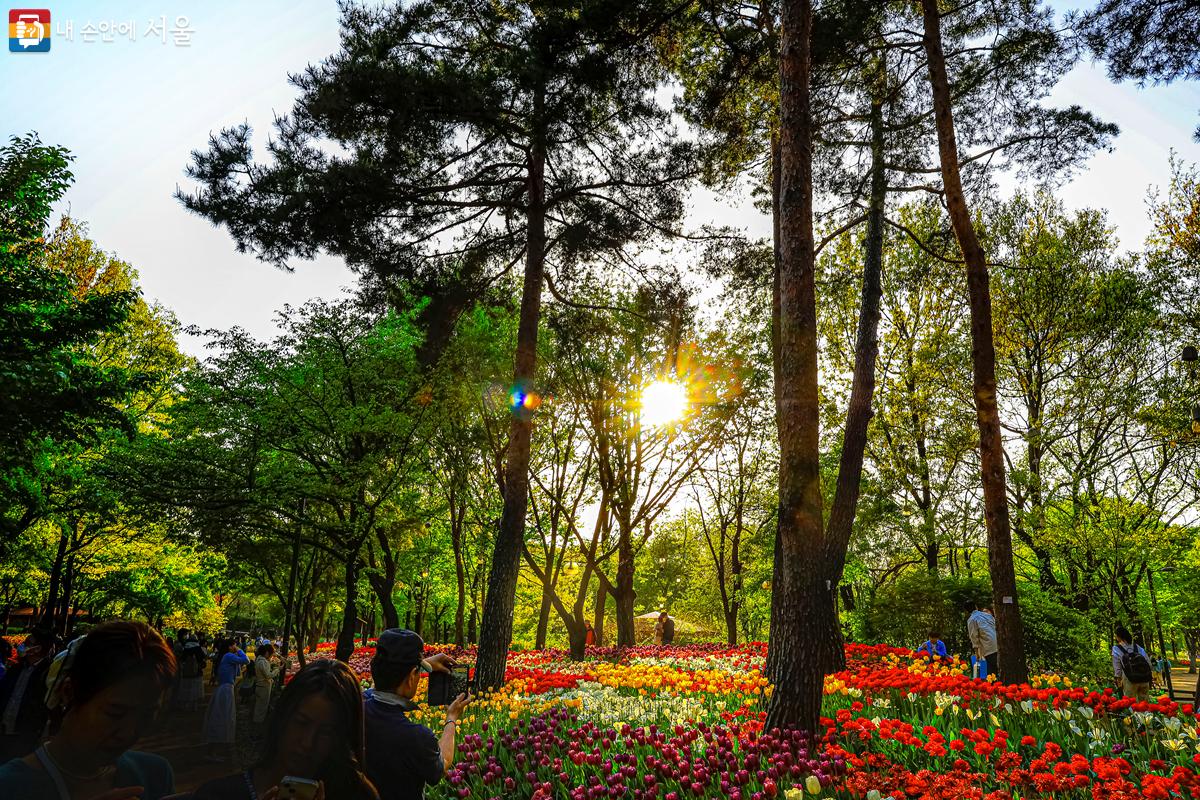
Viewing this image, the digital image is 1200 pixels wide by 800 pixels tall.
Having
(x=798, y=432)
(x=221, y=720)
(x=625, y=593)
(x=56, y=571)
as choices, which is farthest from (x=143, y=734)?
(x=56, y=571)

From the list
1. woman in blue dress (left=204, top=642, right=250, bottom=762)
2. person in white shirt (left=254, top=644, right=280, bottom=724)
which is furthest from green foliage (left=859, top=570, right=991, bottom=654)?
woman in blue dress (left=204, top=642, right=250, bottom=762)

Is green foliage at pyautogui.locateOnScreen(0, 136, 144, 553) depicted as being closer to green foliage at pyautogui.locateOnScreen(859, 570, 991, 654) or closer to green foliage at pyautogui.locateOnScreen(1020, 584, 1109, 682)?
green foliage at pyautogui.locateOnScreen(859, 570, 991, 654)

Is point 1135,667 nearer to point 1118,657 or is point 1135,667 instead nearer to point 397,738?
point 1118,657

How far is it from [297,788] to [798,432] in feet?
16.2

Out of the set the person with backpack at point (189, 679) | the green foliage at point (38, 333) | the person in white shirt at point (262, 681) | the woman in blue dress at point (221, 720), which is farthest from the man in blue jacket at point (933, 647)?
the person with backpack at point (189, 679)

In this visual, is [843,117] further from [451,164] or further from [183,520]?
[183,520]

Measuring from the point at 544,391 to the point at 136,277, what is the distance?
1647 cm

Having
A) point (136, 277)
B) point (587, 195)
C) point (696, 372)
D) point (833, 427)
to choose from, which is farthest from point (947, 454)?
point (136, 277)

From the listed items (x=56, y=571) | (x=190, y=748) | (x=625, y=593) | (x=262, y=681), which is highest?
(x=56, y=571)

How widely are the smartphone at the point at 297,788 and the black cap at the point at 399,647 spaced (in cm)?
132

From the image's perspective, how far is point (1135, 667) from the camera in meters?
8.98

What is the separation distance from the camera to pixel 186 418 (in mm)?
14938

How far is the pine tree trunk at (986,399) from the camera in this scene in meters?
7.75

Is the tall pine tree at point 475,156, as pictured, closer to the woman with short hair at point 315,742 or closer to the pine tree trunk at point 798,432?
the pine tree trunk at point 798,432
